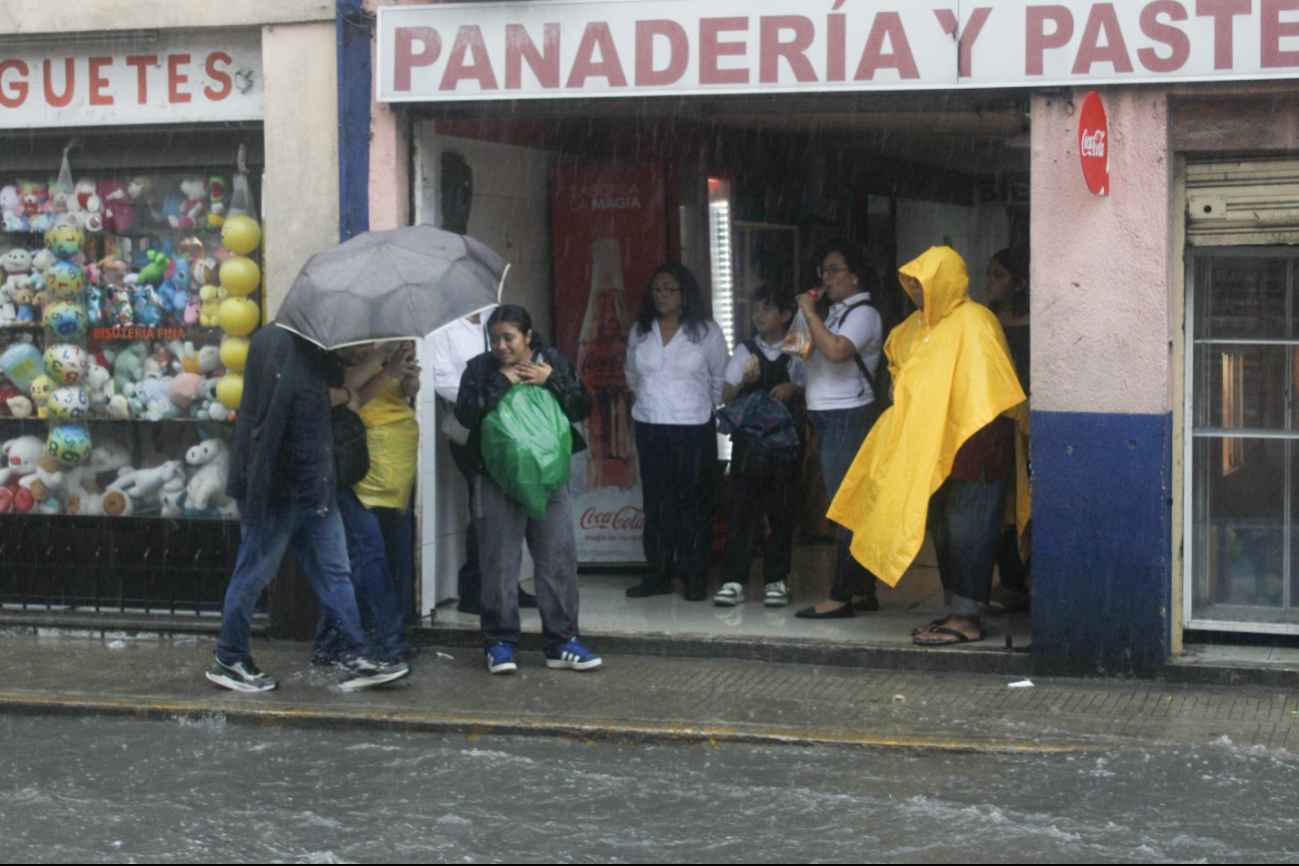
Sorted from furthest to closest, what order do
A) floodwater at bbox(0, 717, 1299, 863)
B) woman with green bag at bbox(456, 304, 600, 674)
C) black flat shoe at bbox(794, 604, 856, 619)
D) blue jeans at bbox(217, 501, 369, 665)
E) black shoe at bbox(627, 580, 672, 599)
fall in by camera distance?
black shoe at bbox(627, 580, 672, 599), black flat shoe at bbox(794, 604, 856, 619), woman with green bag at bbox(456, 304, 600, 674), blue jeans at bbox(217, 501, 369, 665), floodwater at bbox(0, 717, 1299, 863)

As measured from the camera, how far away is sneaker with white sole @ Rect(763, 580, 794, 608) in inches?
359

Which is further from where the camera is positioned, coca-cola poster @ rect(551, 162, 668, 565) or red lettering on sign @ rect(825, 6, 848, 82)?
coca-cola poster @ rect(551, 162, 668, 565)

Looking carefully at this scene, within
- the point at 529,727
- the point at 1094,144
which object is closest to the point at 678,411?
the point at 529,727

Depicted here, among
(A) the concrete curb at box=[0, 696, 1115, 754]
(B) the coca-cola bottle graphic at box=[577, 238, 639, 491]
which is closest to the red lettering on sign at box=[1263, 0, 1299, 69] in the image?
Result: (A) the concrete curb at box=[0, 696, 1115, 754]

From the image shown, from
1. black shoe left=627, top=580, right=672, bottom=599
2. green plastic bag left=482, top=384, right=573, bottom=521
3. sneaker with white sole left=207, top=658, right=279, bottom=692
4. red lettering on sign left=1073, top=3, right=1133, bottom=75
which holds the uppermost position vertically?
red lettering on sign left=1073, top=3, right=1133, bottom=75

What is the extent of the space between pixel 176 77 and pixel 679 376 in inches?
122

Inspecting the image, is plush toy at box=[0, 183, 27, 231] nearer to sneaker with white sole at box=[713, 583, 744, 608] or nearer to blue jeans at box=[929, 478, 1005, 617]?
sneaker with white sole at box=[713, 583, 744, 608]

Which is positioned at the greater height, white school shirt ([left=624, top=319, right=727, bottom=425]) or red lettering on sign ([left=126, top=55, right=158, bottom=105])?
red lettering on sign ([left=126, top=55, right=158, bottom=105])

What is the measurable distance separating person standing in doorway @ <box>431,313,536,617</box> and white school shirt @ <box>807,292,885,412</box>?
1.75m

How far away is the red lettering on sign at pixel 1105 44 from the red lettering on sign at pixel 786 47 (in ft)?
3.94

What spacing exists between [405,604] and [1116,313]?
3.78 meters

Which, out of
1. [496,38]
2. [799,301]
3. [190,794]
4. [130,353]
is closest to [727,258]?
[799,301]

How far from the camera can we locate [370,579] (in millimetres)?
7957

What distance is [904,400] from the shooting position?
7.98m
